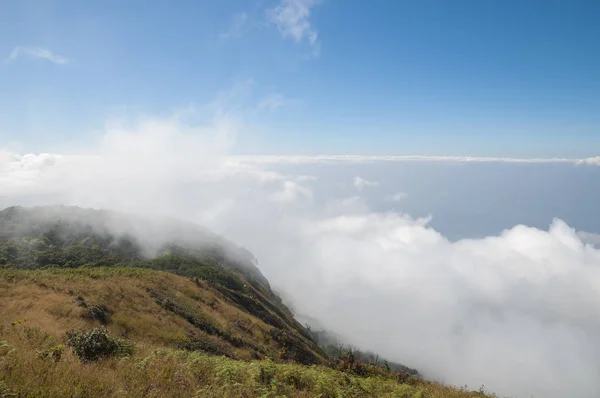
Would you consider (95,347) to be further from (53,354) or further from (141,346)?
(141,346)

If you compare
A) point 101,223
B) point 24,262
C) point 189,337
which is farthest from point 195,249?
point 189,337

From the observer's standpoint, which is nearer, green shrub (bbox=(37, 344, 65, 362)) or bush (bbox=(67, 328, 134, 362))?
green shrub (bbox=(37, 344, 65, 362))

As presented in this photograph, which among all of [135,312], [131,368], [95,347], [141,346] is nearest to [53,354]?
[95,347]

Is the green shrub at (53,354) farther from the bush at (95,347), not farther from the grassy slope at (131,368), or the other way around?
the bush at (95,347)

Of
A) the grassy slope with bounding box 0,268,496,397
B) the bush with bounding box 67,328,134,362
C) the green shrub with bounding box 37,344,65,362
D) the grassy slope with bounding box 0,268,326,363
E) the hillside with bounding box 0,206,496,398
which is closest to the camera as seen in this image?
the grassy slope with bounding box 0,268,496,397

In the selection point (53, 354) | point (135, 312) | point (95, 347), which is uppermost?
point (53, 354)

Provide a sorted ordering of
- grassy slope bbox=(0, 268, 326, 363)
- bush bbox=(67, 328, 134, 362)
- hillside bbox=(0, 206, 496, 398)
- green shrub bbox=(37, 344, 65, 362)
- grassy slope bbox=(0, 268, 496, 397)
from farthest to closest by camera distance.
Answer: grassy slope bbox=(0, 268, 326, 363)
bush bbox=(67, 328, 134, 362)
green shrub bbox=(37, 344, 65, 362)
hillside bbox=(0, 206, 496, 398)
grassy slope bbox=(0, 268, 496, 397)

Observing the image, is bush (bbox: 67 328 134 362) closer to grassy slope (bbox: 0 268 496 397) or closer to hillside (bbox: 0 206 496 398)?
hillside (bbox: 0 206 496 398)

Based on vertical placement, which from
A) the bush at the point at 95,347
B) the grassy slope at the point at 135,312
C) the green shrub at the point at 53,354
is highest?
the green shrub at the point at 53,354

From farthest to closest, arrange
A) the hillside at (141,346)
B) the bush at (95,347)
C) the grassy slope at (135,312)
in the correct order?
the grassy slope at (135,312)
the bush at (95,347)
the hillside at (141,346)

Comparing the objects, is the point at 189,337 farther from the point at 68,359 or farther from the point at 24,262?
the point at 24,262

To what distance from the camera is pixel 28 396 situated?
20.2 ft

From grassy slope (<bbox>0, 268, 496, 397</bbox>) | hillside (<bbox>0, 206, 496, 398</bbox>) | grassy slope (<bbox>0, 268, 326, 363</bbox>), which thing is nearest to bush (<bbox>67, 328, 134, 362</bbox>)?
hillside (<bbox>0, 206, 496, 398</bbox>)

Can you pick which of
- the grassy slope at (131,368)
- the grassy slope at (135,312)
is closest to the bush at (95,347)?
the grassy slope at (131,368)
